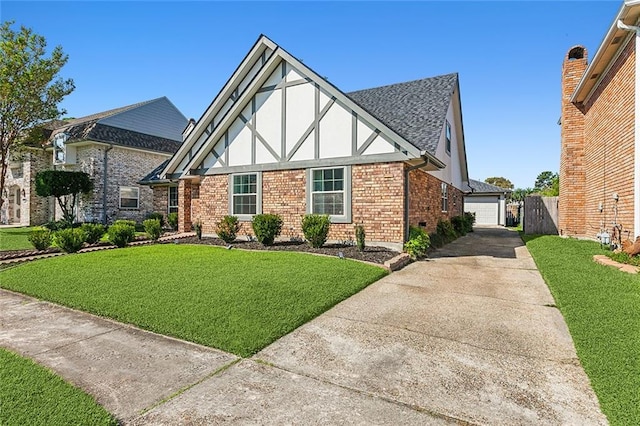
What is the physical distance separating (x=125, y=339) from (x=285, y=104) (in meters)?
9.18

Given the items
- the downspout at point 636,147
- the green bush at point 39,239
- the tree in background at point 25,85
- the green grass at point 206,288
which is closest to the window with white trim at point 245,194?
the green grass at point 206,288

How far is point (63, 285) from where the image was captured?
619cm

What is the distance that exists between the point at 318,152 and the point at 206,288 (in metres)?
6.26

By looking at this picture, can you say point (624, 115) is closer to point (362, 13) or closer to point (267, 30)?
point (362, 13)

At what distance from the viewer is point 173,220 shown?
1738 cm

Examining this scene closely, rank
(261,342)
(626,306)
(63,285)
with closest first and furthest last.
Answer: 1. (261,342)
2. (626,306)
3. (63,285)

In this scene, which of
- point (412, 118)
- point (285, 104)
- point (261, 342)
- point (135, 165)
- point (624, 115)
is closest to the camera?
point (261, 342)

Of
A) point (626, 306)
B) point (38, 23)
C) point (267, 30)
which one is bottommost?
point (626, 306)

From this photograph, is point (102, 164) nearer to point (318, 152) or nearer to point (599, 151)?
point (318, 152)

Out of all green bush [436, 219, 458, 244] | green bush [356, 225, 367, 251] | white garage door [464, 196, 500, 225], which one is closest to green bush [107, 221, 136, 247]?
green bush [356, 225, 367, 251]

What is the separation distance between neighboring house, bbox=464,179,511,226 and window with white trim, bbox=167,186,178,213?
74.3 feet

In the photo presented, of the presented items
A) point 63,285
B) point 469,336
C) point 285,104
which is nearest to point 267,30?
point 285,104

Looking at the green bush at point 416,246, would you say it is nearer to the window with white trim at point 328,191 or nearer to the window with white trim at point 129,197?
the window with white trim at point 328,191

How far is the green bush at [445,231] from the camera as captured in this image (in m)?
13.4
